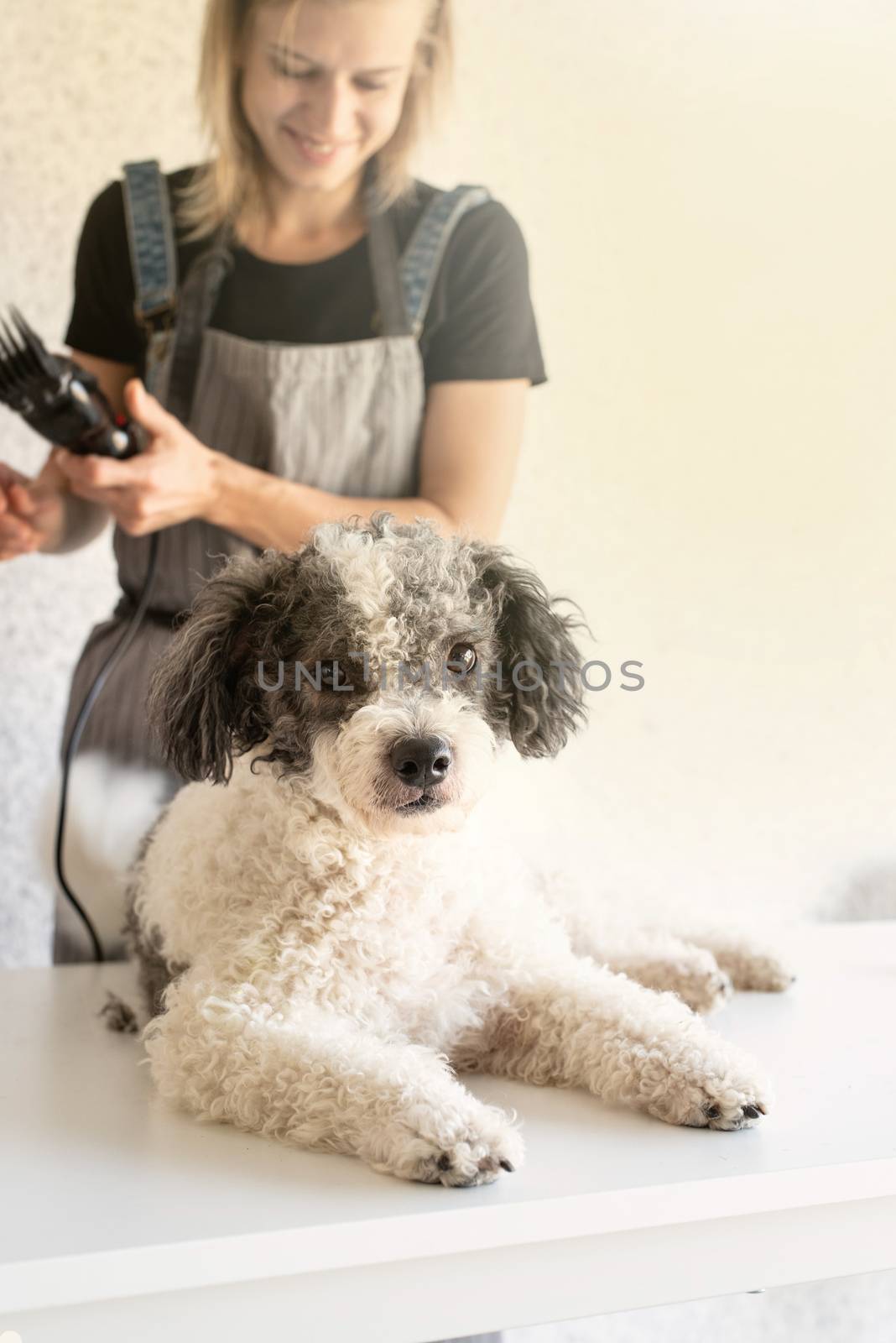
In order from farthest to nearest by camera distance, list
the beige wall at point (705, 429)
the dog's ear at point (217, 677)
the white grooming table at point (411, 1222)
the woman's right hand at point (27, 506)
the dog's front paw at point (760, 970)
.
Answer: the beige wall at point (705, 429), the woman's right hand at point (27, 506), the dog's front paw at point (760, 970), the dog's ear at point (217, 677), the white grooming table at point (411, 1222)

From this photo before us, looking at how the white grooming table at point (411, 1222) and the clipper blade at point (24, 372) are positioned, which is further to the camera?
the clipper blade at point (24, 372)

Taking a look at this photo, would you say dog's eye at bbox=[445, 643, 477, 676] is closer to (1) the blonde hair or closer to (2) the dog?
(2) the dog

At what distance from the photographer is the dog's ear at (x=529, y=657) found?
1.10 meters

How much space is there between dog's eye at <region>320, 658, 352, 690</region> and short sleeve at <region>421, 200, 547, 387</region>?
30.0 inches

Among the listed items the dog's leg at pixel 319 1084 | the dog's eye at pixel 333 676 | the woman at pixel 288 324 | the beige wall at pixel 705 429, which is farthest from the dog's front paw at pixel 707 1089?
the woman at pixel 288 324

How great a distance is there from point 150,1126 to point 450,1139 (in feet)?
1.00

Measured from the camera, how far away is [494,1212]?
79 centimetres

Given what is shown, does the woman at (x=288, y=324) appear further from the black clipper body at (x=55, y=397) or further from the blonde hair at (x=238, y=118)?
the black clipper body at (x=55, y=397)

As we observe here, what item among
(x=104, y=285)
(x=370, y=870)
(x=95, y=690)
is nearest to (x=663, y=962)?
(x=370, y=870)

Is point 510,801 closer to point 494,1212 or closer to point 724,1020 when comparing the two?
point 724,1020

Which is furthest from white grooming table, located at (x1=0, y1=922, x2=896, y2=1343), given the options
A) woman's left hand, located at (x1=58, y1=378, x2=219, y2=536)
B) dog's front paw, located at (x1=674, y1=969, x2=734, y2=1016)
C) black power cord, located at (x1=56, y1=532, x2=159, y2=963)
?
woman's left hand, located at (x1=58, y1=378, x2=219, y2=536)

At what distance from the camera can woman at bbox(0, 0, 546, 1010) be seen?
1.60m

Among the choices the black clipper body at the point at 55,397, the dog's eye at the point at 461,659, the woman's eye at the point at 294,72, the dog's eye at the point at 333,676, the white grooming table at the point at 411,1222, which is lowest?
the white grooming table at the point at 411,1222

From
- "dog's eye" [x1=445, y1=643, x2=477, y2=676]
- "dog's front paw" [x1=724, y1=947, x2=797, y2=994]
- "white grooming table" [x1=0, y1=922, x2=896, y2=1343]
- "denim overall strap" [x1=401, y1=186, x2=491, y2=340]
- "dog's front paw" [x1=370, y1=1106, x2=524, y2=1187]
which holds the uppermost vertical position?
"denim overall strap" [x1=401, y1=186, x2=491, y2=340]
